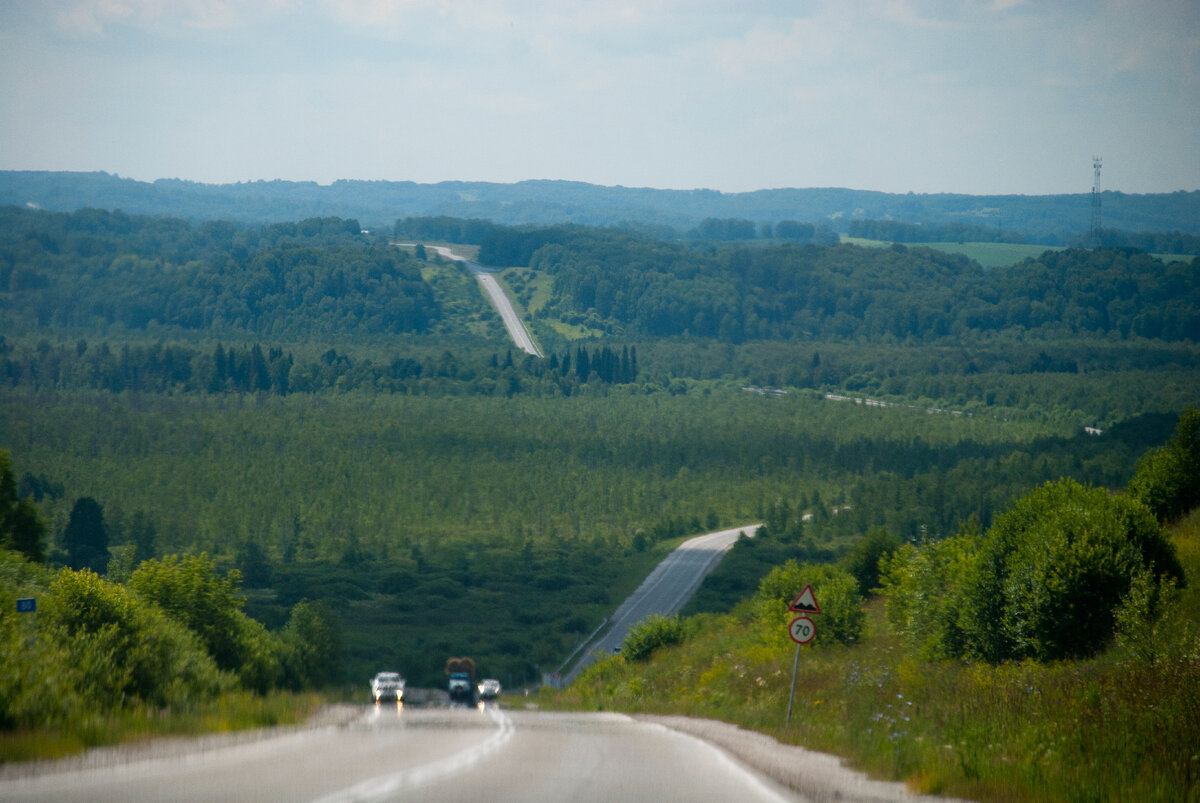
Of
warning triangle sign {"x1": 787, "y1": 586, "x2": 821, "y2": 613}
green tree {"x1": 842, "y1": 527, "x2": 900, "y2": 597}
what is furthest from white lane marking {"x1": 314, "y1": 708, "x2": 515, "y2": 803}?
green tree {"x1": 842, "y1": 527, "x2": 900, "y2": 597}

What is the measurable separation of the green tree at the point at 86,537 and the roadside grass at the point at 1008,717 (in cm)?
10274

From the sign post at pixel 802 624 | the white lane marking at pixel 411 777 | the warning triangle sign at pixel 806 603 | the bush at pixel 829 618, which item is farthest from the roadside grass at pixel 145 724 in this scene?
the bush at pixel 829 618

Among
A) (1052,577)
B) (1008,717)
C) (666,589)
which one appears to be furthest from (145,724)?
(666,589)

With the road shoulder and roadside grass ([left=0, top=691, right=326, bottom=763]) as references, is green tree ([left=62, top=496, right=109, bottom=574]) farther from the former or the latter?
the road shoulder

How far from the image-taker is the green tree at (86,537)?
121 meters

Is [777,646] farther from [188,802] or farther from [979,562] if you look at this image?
[188,802]

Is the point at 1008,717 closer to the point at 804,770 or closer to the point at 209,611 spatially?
the point at 804,770

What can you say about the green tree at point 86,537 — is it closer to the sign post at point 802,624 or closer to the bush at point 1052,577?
the bush at point 1052,577

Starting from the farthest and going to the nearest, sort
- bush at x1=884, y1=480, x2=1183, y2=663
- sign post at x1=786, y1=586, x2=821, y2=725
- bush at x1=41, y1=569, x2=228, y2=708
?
bush at x1=884, y1=480, x2=1183, y2=663 → sign post at x1=786, y1=586, x2=821, y2=725 → bush at x1=41, y1=569, x2=228, y2=708

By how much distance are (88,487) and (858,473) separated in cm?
11709

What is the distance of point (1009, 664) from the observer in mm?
27812

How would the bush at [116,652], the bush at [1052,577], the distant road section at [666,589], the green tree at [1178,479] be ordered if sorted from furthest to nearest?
the distant road section at [666,589], the green tree at [1178,479], the bush at [1052,577], the bush at [116,652]

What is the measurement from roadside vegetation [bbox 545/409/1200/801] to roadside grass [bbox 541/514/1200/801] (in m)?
0.04

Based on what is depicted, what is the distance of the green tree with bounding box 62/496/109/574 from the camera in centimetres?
12075
